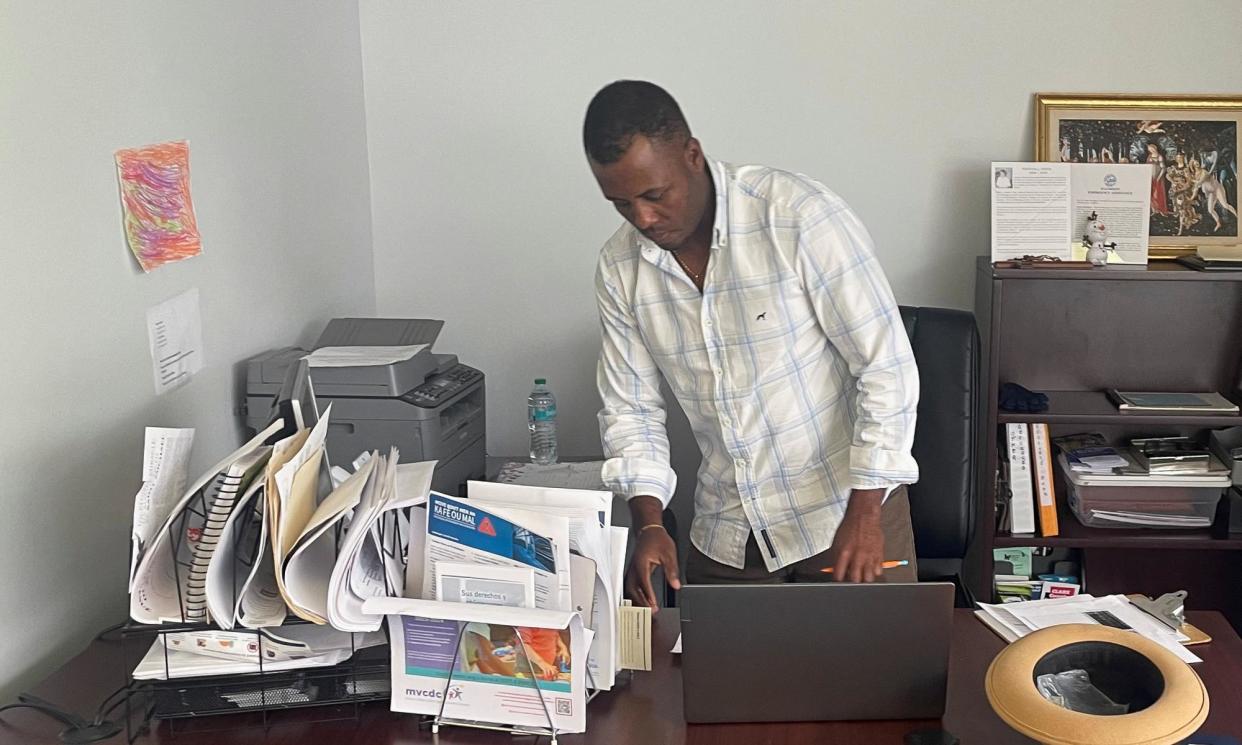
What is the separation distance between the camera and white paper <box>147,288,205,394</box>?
2.02 metres

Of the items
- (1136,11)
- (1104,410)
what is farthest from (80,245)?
(1136,11)

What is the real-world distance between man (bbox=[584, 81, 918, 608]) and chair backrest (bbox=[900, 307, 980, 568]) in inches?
21.1

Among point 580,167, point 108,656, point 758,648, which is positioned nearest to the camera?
point 758,648

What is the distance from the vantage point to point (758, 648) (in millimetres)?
1431

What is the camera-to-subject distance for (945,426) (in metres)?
2.53

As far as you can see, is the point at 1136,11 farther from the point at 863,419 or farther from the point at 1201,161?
the point at 863,419

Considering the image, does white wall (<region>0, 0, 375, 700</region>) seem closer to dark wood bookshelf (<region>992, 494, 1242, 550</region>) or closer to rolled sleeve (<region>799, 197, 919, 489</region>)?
rolled sleeve (<region>799, 197, 919, 489</region>)

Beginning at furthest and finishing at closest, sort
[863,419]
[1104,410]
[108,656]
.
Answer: [1104,410], [863,419], [108,656]

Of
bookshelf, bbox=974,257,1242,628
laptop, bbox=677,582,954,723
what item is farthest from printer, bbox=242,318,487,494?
bookshelf, bbox=974,257,1242,628

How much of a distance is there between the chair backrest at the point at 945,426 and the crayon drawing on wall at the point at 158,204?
1.49m

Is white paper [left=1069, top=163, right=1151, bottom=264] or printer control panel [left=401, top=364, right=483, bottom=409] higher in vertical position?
white paper [left=1069, top=163, right=1151, bottom=264]

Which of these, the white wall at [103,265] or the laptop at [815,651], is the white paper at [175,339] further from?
the laptop at [815,651]

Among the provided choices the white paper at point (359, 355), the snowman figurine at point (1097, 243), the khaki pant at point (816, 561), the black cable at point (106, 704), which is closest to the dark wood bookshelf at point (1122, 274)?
the snowman figurine at point (1097, 243)

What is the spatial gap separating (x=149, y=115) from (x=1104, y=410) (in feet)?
7.22
